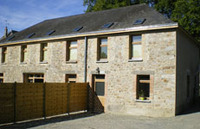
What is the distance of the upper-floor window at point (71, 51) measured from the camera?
17.5 m

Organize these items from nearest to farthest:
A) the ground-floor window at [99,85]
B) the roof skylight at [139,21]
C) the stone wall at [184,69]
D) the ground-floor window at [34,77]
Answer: the stone wall at [184,69] → the roof skylight at [139,21] → the ground-floor window at [99,85] → the ground-floor window at [34,77]

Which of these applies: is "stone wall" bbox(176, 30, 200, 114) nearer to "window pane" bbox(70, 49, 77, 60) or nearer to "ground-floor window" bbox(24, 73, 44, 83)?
"window pane" bbox(70, 49, 77, 60)

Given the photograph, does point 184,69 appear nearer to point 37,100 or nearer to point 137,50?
point 137,50

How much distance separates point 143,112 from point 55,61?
25.4ft

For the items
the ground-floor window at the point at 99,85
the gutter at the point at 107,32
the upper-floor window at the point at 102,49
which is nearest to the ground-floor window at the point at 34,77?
the gutter at the point at 107,32

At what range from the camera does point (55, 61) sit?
1817 centimetres

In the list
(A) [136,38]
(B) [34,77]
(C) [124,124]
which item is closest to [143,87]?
(A) [136,38]

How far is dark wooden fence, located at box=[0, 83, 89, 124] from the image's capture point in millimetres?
11172

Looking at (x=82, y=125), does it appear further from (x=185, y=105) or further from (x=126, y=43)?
(x=185, y=105)

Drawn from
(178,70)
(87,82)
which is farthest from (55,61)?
(178,70)

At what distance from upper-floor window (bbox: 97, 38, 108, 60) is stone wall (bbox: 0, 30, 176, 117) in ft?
1.00

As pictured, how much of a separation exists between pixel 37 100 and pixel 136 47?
22.1ft

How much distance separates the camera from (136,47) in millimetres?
15047

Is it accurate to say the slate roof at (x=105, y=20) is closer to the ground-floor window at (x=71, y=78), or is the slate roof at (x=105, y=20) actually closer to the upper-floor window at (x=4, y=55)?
the upper-floor window at (x=4, y=55)
